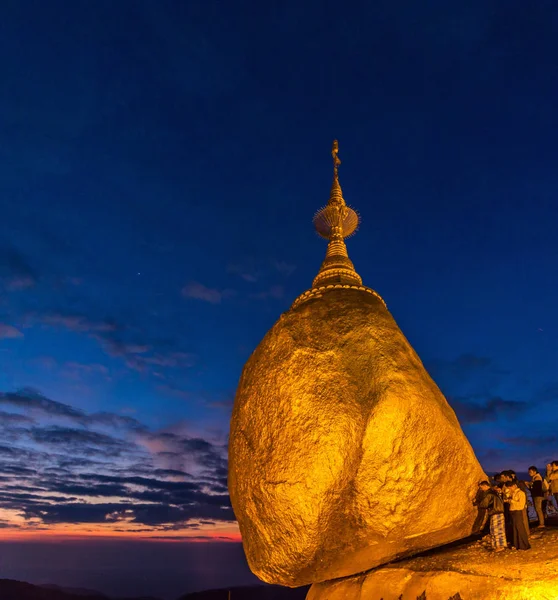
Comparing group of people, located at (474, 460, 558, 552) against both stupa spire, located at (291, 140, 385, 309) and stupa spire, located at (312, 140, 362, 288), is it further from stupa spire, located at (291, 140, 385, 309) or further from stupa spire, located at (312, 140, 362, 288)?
stupa spire, located at (312, 140, 362, 288)

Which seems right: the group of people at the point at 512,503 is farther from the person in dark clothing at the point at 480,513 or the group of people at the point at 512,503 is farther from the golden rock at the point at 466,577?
the golden rock at the point at 466,577

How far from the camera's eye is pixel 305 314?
1062cm

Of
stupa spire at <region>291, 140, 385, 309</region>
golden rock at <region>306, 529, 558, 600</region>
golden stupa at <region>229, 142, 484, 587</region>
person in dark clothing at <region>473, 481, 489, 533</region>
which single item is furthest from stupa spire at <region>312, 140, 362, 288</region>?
golden rock at <region>306, 529, 558, 600</region>

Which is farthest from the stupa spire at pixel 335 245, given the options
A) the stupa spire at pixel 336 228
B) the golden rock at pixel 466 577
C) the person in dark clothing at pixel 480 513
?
the golden rock at pixel 466 577

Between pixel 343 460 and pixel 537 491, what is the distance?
4.67 metres

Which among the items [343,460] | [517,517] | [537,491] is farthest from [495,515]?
[343,460]

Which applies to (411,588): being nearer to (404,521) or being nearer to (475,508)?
(404,521)

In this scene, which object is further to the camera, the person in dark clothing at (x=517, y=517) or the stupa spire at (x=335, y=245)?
the stupa spire at (x=335, y=245)

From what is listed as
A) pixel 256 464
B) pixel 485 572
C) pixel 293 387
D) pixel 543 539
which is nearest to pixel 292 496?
pixel 256 464

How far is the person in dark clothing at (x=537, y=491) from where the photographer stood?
10.4m

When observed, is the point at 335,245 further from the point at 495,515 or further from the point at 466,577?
the point at 466,577

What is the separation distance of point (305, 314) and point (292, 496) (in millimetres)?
3622

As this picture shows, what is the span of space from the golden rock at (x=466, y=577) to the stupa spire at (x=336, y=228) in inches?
264

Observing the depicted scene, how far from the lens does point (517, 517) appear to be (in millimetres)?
9125
